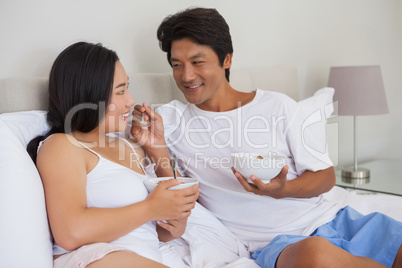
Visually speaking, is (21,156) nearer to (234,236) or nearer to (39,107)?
(39,107)

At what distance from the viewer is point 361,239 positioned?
135cm

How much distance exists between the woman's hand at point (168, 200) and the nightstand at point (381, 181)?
1.69 m

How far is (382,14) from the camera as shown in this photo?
3.54 meters

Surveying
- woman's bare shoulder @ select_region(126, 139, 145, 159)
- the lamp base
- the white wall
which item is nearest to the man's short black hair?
the white wall

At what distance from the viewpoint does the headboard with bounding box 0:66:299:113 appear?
1352 mm

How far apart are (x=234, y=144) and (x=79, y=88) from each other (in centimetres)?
62

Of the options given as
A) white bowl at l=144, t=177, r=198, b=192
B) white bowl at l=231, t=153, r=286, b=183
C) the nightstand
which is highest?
white bowl at l=231, t=153, r=286, b=183

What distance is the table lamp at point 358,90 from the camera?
2.69 m

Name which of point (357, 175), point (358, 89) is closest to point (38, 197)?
point (358, 89)

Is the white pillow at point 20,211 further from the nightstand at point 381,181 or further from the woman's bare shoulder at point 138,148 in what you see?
the nightstand at point 381,181

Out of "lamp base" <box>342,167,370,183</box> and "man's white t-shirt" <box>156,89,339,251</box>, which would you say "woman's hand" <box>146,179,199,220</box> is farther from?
"lamp base" <box>342,167,370,183</box>

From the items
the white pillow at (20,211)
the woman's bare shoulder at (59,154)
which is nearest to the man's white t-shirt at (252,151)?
the woman's bare shoulder at (59,154)

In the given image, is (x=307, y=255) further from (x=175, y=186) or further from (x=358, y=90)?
(x=358, y=90)

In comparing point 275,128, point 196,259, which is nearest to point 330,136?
point 275,128
